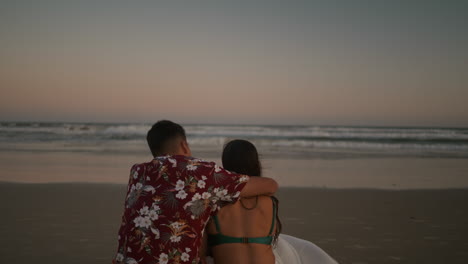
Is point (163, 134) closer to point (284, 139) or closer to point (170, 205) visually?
point (170, 205)

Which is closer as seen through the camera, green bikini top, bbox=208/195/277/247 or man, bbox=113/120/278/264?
man, bbox=113/120/278/264

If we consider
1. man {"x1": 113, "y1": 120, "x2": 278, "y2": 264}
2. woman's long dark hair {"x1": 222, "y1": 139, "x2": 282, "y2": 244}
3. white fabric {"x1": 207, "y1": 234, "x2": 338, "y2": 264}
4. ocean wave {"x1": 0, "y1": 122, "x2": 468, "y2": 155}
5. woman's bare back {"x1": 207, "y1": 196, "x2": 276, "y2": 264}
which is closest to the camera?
man {"x1": 113, "y1": 120, "x2": 278, "y2": 264}

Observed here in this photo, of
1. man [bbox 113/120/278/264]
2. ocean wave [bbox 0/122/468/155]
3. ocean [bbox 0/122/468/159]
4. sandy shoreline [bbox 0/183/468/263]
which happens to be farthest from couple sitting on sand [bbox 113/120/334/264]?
ocean wave [bbox 0/122/468/155]

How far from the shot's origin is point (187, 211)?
2.45 meters

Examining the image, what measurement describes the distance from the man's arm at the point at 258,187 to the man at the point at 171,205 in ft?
Result: 0.18

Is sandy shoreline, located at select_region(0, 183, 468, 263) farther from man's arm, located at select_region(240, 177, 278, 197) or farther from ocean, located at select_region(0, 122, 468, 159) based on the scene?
ocean, located at select_region(0, 122, 468, 159)

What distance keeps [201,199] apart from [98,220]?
4127mm

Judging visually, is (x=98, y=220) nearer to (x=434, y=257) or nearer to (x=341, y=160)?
(x=434, y=257)

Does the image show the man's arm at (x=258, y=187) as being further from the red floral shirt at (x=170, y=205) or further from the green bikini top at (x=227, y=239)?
the green bikini top at (x=227, y=239)

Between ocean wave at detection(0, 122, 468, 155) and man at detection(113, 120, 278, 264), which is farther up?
man at detection(113, 120, 278, 264)

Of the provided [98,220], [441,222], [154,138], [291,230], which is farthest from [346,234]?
[154,138]

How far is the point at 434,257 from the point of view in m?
4.80

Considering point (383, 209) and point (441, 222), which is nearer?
point (441, 222)

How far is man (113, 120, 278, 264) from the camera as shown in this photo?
95.6 inches
